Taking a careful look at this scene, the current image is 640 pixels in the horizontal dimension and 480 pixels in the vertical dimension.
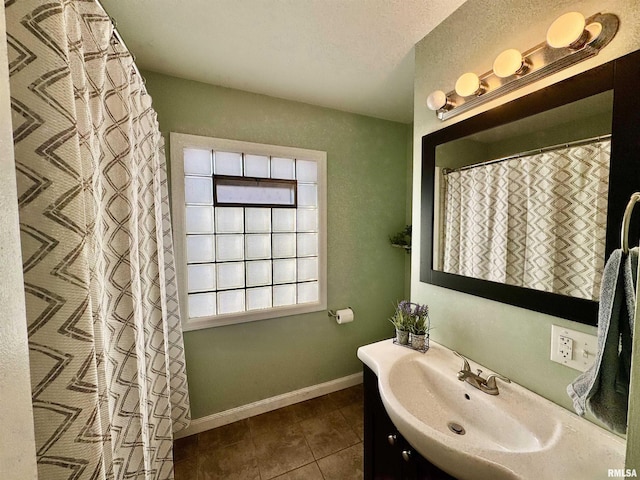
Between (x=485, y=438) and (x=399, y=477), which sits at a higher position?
(x=485, y=438)

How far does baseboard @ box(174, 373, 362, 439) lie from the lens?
1804mm

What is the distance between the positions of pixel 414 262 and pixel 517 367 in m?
0.63

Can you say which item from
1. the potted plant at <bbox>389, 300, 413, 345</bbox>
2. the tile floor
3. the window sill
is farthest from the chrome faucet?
the window sill

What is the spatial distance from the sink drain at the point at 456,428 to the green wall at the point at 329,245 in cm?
126

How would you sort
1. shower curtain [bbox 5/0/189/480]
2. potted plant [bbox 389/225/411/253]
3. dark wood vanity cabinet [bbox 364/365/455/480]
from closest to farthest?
shower curtain [bbox 5/0/189/480], dark wood vanity cabinet [bbox 364/365/455/480], potted plant [bbox 389/225/411/253]

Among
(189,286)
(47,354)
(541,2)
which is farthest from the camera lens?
(189,286)

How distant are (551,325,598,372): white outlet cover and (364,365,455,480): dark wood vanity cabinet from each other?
0.53m

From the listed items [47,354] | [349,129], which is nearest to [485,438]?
[47,354]

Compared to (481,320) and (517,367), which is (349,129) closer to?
(481,320)

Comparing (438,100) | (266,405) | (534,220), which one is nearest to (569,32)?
(438,100)

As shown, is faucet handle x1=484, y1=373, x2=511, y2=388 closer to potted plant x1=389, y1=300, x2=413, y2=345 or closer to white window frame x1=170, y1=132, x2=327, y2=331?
potted plant x1=389, y1=300, x2=413, y2=345

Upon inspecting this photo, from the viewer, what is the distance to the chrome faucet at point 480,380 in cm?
96

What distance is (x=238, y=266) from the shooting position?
193cm

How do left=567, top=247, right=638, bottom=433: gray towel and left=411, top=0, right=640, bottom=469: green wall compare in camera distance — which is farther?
left=411, top=0, right=640, bottom=469: green wall
